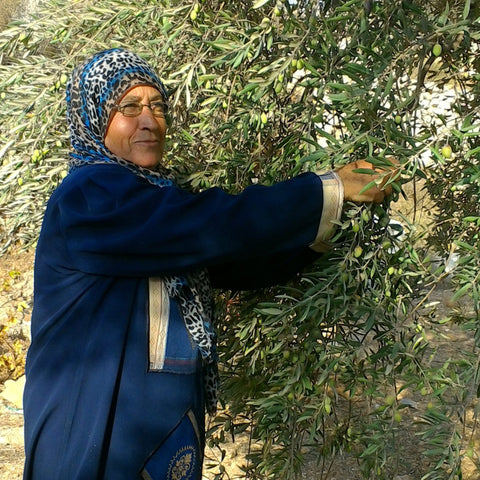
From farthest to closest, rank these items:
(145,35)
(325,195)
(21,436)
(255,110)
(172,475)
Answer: (21,436) → (145,35) → (255,110) → (172,475) → (325,195)

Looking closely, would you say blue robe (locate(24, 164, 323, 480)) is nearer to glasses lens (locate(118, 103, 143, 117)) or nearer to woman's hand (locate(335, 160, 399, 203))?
woman's hand (locate(335, 160, 399, 203))

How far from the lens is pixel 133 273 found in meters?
2.10

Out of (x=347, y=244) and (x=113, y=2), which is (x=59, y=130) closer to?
(x=113, y=2)

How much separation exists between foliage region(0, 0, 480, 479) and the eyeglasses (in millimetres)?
206

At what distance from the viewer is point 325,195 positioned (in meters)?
2.04

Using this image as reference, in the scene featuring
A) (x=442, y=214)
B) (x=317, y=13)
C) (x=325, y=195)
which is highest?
(x=317, y=13)

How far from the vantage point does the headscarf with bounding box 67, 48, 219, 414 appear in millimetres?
2217

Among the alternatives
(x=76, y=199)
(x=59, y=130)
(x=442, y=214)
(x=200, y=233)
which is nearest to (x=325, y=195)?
(x=200, y=233)

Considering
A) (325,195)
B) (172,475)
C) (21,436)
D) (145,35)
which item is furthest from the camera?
(21,436)

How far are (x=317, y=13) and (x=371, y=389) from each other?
1189 millimetres

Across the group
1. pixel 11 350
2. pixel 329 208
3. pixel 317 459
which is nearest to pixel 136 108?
pixel 329 208

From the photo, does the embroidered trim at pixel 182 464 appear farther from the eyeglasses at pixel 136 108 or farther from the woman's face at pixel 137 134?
the eyeglasses at pixel 136 108

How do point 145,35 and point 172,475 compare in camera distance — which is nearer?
point 172,475

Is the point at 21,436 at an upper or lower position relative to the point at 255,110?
lower
